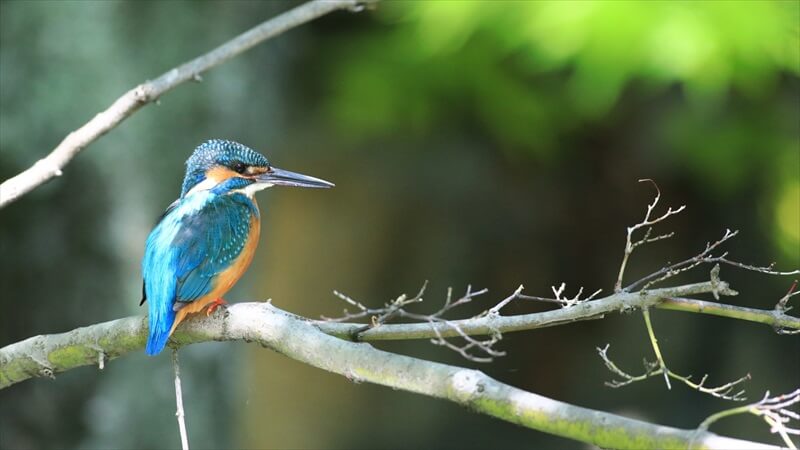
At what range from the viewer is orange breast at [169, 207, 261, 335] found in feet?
6.97

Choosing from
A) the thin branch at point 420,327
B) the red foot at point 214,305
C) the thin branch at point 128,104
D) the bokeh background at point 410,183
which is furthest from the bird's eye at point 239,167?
the bokeh background at point 410,183

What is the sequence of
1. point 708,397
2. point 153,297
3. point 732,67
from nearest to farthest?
point 153,297 → point 732,67 → point 708,397

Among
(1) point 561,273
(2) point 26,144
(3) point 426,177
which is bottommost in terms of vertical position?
(1) point 561,273

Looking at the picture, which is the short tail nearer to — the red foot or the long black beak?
the red foot

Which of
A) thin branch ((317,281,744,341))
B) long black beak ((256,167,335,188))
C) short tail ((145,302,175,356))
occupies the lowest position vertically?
thin branch ((317,281,744,341))

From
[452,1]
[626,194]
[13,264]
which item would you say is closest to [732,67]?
[452,1]

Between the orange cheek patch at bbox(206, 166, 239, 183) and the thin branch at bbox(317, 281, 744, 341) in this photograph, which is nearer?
the thin branch at bbox(317, 281, 744, 341)

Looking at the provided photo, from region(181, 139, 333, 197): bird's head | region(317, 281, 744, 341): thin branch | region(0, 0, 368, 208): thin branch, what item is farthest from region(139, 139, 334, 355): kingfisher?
region(317, 281, 744, 341): thin branch

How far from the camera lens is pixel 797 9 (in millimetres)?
3521

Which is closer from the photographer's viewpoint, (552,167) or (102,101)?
(102,101)

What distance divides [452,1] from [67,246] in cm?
167

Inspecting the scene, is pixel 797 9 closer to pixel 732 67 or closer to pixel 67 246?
pixel 732 67

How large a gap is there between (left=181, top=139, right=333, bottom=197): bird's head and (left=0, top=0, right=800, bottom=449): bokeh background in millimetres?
1264

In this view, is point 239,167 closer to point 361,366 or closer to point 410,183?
point 361,366
